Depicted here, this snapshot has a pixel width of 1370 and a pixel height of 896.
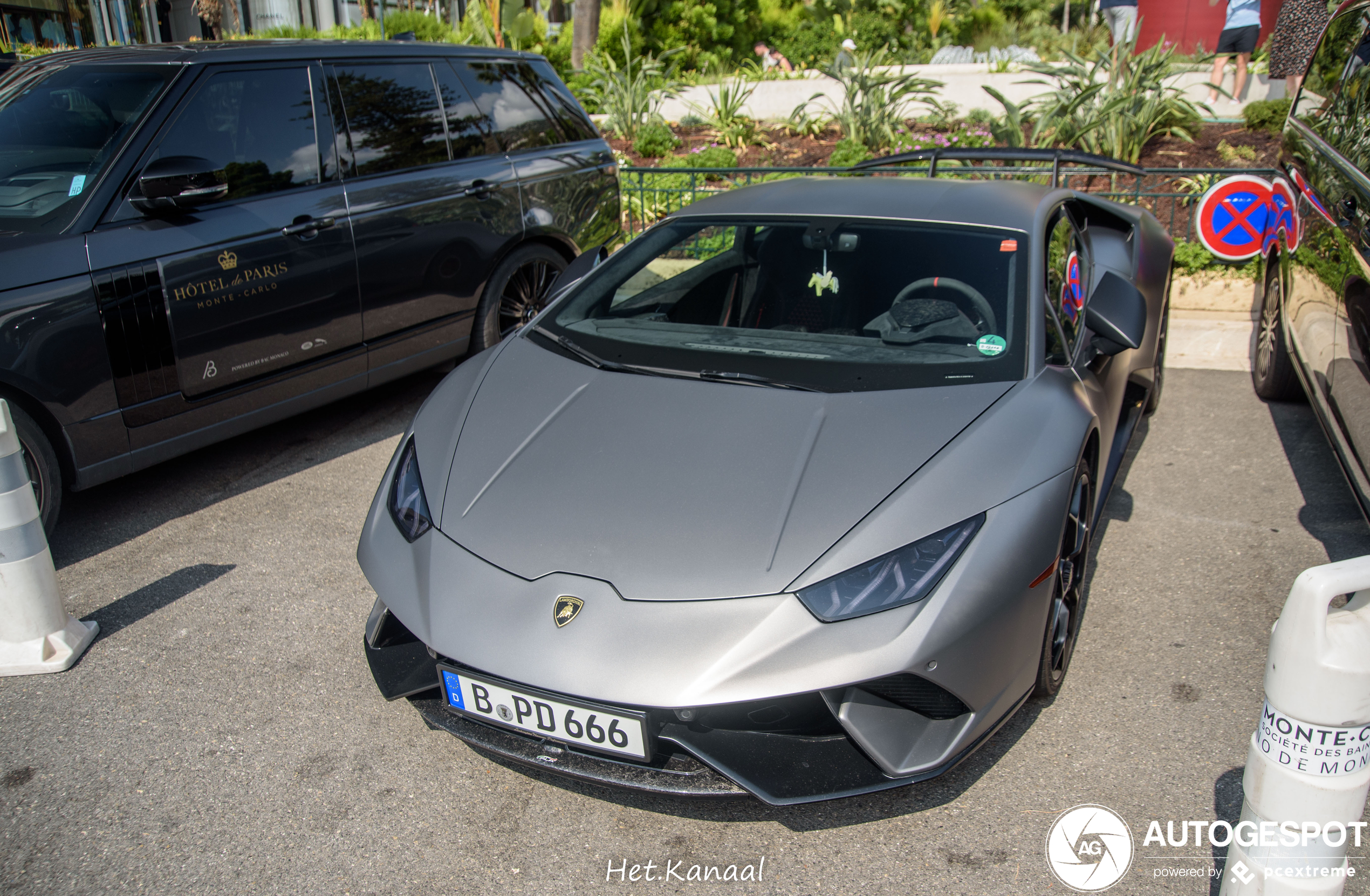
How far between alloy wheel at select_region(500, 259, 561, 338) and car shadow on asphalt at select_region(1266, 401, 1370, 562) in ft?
12.3

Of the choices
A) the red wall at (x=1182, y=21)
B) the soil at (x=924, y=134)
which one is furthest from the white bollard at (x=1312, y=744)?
the red wall at (x=1182, y=21)

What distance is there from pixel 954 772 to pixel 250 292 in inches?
131

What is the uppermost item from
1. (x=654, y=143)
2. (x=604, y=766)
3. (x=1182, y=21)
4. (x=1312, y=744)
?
(x=1182, y=21)

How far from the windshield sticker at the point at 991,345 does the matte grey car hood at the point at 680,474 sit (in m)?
0.18

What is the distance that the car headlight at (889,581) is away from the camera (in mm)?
2109

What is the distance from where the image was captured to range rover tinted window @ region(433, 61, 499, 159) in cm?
511

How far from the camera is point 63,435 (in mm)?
3582

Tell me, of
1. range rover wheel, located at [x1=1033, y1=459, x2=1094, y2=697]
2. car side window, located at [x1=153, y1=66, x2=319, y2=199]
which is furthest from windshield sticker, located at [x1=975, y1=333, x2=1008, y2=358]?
car side window, located at [x1=153, y1=66, x2=319, y2=199]

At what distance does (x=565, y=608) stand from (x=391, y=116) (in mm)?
3542

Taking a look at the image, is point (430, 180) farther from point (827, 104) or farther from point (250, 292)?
point (827, 104)

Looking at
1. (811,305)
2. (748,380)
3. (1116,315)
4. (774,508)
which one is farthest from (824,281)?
(774,508)

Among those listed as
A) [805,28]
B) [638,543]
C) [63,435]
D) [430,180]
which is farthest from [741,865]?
[805,28]

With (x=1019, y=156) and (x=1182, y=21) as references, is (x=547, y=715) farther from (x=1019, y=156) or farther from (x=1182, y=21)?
(x=1182, y=21)
